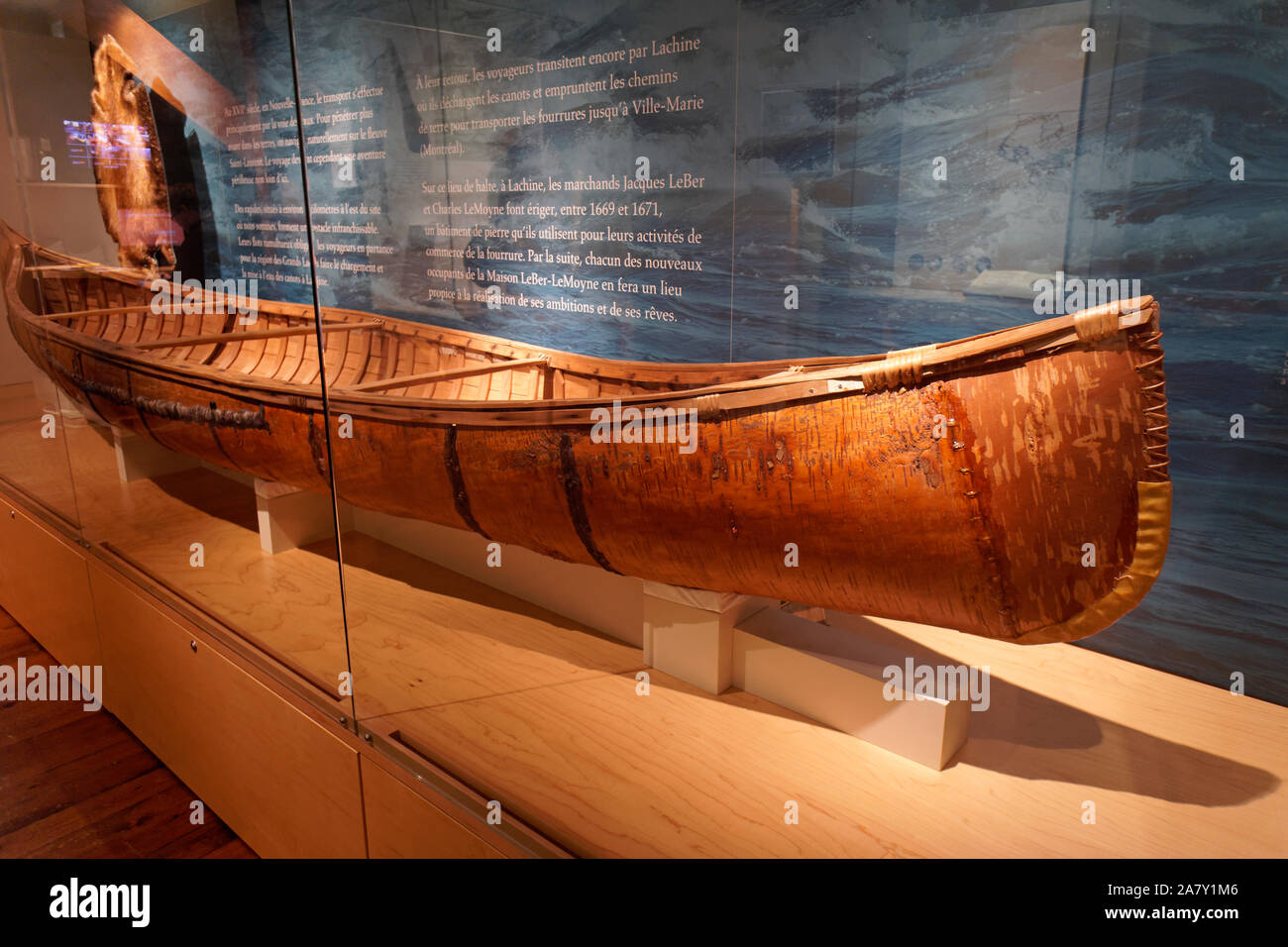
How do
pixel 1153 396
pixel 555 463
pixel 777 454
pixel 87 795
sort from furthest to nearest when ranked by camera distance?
1. pixel 87 795
2. pixel 555 463
3. pixel 777 454
4. pixel 1153 396

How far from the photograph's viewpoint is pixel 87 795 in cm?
247

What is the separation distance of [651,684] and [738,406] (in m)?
0.65

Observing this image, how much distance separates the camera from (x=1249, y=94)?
1.56 metres

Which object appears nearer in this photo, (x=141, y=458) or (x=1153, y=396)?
(x=1153, y=396)

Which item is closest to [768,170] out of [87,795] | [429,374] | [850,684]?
[429,374]

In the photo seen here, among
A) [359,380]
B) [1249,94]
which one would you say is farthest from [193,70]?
[1249,94]

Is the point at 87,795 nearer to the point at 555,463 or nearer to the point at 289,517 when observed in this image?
the point at 289,517

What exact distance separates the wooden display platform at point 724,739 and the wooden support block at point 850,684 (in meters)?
0.03

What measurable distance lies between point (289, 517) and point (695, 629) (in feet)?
3.57

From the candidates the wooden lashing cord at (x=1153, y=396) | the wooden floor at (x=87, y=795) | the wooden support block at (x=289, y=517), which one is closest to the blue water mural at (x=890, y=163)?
the wooden lashing cord at (x=1153, y=396)

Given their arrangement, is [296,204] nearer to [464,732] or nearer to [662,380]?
[662,380]

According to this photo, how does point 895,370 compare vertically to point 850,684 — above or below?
above

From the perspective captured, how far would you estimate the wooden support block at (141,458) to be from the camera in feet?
8.39

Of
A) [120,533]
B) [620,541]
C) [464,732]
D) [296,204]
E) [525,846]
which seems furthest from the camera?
[120,533]
